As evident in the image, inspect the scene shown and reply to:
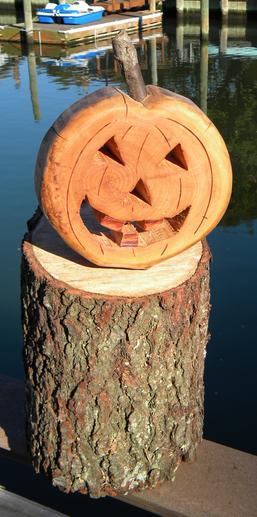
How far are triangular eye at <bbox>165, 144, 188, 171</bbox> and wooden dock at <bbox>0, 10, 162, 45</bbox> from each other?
15966 mm

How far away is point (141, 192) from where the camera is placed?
119 inches

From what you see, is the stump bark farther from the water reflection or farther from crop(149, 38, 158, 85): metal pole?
crop(149, 38, 158, 85): metal pole

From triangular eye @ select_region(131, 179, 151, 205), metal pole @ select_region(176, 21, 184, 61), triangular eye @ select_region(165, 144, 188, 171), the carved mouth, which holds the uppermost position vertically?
triangular eye @ select_region(165, 144, 188, 171)

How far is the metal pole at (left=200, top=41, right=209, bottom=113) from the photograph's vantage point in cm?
1262

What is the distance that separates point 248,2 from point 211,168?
746 inches

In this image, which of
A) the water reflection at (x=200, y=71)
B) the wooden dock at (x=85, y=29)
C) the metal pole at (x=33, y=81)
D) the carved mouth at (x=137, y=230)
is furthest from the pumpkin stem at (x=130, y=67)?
the wooden dock at (x=85, y=29)

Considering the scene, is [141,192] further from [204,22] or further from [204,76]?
[204,22]

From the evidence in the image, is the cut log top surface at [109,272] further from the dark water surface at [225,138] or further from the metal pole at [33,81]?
the metal pole at [33,81]

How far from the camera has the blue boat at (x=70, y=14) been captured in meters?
19.4

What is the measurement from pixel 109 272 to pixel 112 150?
0.52m

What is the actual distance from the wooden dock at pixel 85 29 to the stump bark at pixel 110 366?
16.2 metres

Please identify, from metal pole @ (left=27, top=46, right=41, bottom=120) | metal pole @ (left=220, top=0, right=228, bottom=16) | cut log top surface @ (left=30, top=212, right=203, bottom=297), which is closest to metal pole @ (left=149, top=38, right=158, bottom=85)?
metal pole @ (left=27, top=46, right=41, bottom=120)

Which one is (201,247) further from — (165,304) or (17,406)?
(17,406)

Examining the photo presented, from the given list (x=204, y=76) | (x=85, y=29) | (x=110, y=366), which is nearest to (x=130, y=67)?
(x=110, y=366)
